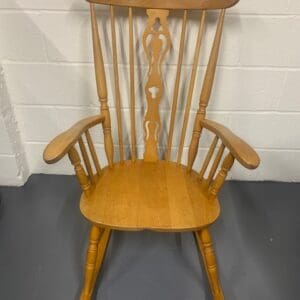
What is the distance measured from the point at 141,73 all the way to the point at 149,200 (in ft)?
1.80

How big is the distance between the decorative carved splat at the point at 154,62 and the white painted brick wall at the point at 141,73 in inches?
5.4

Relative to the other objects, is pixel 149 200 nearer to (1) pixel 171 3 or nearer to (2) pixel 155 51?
(2) pixel 155 51

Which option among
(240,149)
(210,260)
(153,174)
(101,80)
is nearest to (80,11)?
(101,80)

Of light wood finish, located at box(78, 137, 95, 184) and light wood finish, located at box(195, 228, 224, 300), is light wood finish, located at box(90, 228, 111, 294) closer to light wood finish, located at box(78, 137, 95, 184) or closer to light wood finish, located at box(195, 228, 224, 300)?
light wood finish, located at box(78, 137, 95, 184)

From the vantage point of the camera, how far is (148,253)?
1.23m

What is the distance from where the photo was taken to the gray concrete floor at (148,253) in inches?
43.3

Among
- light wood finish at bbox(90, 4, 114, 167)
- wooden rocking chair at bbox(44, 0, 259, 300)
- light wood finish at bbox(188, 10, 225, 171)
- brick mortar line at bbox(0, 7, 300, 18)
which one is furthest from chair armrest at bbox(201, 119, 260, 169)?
brick mortar line at bbox(0, 7, 300, 18)

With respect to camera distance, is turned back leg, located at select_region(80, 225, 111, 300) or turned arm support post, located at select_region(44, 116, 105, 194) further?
turned back leg, located at select_region(80, 225, 111, 300)

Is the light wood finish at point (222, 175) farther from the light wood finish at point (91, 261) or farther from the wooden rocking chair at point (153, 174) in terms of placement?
the light wood finish at point (91, 261)

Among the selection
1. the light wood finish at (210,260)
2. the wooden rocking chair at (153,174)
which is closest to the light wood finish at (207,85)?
the wooden rocking chair at (153,174)

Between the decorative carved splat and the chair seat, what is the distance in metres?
0.11

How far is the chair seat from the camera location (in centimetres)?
88

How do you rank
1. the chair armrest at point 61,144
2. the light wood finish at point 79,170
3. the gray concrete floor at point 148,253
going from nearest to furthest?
the chair armrest at point 61,144
the light wood finish at point 79,170
the gray concrete floor at point 148,253

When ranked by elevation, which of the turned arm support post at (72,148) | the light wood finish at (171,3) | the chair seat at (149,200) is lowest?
the chair seat at (149,200)
